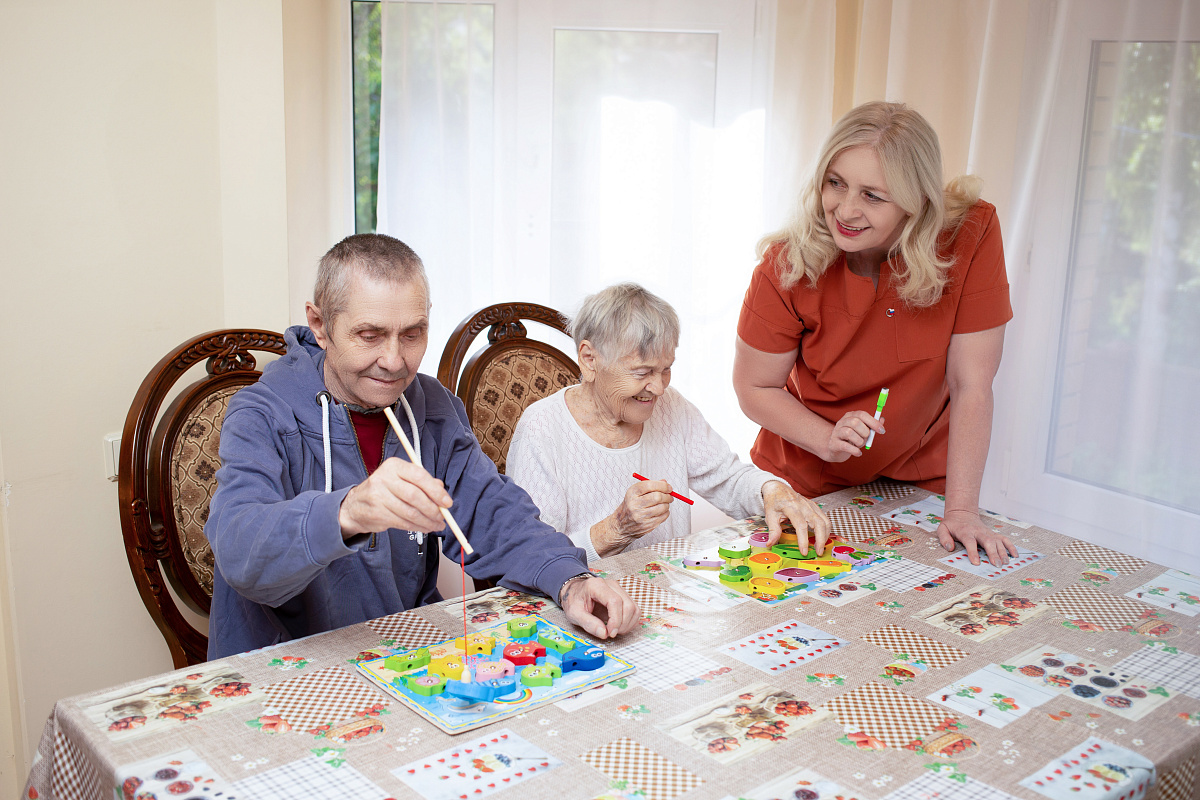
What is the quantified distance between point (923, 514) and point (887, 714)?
2.82 feet

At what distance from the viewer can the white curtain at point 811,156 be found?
2459mm

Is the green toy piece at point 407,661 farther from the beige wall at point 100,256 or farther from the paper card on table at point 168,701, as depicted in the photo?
the beige wall at point 100,256

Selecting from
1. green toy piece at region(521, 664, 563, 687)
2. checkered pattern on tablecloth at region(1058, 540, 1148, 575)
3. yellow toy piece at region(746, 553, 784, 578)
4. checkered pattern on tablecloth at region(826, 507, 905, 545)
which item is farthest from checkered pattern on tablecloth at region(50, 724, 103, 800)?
checkered pattern on tablecloth at region(1058, 540, 1148, 575)

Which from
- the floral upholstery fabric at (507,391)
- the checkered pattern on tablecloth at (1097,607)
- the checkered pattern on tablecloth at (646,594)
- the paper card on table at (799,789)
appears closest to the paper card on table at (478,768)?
the paper card on table at (799,789)

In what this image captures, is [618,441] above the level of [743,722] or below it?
above

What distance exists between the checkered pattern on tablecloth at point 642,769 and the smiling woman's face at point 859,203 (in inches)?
46.1

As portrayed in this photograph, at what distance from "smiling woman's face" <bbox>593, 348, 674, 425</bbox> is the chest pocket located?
0.48 meters

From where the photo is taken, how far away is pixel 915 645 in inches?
53.6

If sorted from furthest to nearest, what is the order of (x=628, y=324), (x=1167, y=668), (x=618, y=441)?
(x=618, y=441), (x=628, y=324), (x=1167, y=668)

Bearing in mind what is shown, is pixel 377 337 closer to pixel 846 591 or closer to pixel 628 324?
pixel 628 324

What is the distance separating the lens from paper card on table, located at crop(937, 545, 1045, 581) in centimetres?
166

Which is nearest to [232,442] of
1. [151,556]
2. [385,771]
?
[151,556]

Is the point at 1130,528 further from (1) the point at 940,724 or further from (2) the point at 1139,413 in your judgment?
(1) the point at 940,724

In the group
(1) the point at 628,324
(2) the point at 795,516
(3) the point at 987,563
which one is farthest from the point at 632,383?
(3) the point at 987,563
